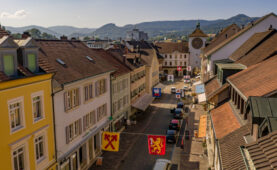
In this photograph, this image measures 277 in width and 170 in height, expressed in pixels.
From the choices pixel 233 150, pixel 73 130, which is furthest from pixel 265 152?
pixel 73 130

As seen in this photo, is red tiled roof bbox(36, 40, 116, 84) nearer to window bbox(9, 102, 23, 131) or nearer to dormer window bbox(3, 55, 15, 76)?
window bbox(9, 102, 23, 131)

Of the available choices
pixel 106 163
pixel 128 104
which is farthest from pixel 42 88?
pixel 128 104

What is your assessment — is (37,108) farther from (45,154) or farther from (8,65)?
(8,65)

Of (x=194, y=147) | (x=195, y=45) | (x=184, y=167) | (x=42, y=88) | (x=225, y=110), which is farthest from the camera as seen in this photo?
(x=195, y=45)

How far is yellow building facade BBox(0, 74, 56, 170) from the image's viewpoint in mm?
13570

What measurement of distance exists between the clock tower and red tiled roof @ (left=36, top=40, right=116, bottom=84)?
2735 inches

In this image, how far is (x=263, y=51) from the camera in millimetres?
20375

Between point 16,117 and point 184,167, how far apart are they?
16.1 metres

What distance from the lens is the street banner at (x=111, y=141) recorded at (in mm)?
21670

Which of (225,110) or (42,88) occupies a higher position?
(42,88)

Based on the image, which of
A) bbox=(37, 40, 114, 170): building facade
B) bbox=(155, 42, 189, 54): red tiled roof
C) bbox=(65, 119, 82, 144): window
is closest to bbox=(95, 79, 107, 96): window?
bbox=(37, 40, 114, 170): building facade

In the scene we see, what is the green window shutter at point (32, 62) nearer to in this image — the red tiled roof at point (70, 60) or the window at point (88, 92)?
the red tiled roof at point (70, 60)

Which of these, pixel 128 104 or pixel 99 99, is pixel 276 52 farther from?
pixel 128 104

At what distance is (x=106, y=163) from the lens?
2561 cm
